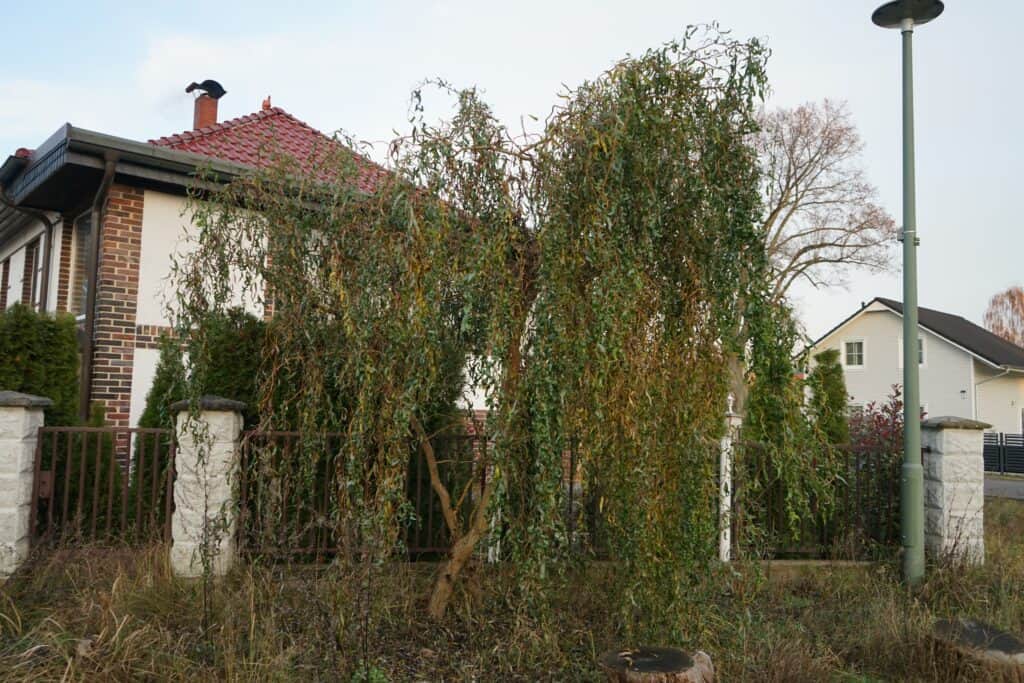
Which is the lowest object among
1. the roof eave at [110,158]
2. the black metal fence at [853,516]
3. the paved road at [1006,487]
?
the paved road at [1006,487]

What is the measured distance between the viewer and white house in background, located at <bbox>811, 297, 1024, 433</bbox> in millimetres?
26203

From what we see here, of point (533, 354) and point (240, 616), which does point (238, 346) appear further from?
point (533, 354)

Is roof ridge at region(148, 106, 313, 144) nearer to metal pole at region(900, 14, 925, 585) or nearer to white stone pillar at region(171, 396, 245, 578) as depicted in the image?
white stone pillar at region(171, 396, 245, 578)

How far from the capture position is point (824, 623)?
5.10m

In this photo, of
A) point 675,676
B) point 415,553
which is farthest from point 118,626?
point 675,676

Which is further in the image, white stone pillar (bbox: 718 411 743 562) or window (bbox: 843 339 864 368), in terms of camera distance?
window (bbox: 843 339 864 368)

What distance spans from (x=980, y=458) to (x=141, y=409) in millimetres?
8601

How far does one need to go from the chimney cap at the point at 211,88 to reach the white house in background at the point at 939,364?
21851 millimetres

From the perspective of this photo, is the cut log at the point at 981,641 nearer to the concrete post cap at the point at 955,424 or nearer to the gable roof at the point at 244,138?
the concrete post cap at the point at 955,424

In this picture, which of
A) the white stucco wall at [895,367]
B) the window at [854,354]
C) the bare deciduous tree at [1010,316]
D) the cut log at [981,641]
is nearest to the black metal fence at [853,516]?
the cut log at [981,641]

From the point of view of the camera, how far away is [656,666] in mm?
3348

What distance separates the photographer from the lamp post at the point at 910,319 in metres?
5.99

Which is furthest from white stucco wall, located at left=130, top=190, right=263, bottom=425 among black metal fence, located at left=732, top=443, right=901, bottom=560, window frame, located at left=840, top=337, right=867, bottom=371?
window frame, located at left=840, top=337, right=867, bottom=371

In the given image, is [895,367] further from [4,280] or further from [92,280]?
[4,280]
